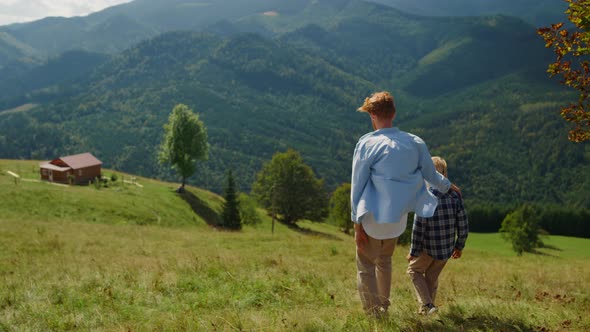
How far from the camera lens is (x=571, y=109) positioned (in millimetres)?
8023

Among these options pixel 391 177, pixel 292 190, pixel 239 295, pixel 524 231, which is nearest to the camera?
pixel 391 177

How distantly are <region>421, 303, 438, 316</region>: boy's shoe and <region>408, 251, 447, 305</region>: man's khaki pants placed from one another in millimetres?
54

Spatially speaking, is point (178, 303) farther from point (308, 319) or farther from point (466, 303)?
point (466, 303)

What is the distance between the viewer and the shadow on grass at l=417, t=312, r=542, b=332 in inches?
227

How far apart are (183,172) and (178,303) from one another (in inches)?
2125

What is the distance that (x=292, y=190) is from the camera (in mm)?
58625

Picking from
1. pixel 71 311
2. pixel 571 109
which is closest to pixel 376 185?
pixel 571 109

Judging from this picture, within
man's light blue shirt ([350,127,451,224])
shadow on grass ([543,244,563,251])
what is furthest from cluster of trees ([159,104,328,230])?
man's light blue shirt ([350,127,451,224])

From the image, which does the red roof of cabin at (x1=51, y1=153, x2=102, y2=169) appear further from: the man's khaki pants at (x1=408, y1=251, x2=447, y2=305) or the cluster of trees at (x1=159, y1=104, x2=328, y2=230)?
the man's khaki pants at (x1=408, y1=251, x2=447, y2=305)

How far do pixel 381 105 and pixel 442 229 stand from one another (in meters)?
2.30

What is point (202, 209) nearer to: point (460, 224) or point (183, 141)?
point (183, 141)

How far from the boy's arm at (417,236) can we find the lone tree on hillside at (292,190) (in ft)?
165

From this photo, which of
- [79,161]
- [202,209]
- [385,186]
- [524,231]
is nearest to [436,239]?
[385,186]

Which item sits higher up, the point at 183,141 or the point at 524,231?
the point at 183,141
